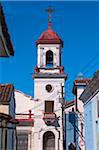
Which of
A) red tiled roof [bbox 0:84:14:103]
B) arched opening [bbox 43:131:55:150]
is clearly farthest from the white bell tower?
red tiled roof [bbox 0:84:14:103]

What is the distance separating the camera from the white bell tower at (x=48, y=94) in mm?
30109

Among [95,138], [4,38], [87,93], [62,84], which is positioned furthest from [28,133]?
[4,38]

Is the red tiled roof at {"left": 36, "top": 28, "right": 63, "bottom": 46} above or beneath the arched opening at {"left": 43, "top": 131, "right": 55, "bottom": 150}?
above

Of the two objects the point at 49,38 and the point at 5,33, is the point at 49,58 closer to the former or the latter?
the point at 49,38

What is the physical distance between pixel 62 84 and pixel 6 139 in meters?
13.6

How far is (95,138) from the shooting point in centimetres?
1958

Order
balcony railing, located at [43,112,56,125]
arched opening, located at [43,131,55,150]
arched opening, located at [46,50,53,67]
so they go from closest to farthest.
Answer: balcony railing, located at [43,112,56,125], arched opening, located at [43,131,55,150], arched opening, located at [46,50,53,67]

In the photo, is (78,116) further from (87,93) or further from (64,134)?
(87,93)

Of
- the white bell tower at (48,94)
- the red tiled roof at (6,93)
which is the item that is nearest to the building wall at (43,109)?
the white bell tower at (48,94)

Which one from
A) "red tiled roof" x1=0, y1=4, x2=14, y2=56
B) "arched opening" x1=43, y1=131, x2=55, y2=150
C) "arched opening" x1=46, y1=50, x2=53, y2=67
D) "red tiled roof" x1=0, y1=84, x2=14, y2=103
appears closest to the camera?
"red tiled roof" x1=0, y1=4, x2=14, y2=56

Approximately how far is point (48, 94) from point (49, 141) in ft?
13.5

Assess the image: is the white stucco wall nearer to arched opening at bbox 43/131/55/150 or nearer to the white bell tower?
the white bell tower

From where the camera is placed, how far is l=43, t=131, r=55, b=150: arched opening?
99.6 ft

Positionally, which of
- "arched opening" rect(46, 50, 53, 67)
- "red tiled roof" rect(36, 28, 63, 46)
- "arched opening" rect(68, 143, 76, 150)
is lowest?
"arched opening" rect(68, 143, 76, 150)
